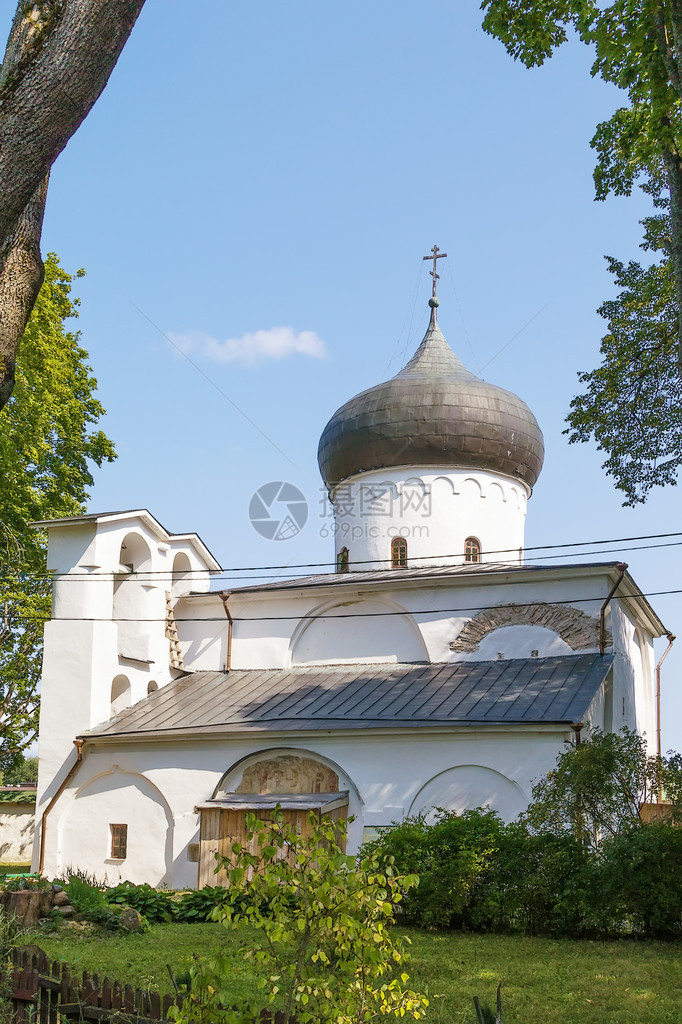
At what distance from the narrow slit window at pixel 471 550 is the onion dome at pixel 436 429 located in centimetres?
158

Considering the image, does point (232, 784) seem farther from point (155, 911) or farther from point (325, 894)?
point (325, 894)

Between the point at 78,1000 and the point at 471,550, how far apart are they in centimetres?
1631

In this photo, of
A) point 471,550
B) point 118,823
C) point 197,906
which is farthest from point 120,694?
point 471,550

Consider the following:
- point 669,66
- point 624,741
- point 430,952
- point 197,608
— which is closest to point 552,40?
point 669,66

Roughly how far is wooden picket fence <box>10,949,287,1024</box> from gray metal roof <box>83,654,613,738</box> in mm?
9623

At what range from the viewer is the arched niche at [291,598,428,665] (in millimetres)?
18562

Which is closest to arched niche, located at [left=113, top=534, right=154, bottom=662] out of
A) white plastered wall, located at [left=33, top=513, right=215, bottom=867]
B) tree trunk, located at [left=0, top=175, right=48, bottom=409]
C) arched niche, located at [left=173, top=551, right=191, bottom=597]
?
white plastered wall, located at [left=33, top=513, right=215, bottom=867]

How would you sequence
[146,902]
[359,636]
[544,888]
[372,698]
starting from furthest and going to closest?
1. [359,636]
2. [372,698]
3. [146,902]
4. [544,888]

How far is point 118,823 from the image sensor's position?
16781mm

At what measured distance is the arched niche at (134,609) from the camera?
728 inches

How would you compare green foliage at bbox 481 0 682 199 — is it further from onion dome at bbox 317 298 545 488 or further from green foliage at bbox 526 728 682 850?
onion dome at bbox 317 298 545 488

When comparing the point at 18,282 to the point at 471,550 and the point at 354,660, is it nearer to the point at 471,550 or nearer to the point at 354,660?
the point at 354,660

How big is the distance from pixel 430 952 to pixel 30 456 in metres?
11.3

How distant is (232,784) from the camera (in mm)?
16297
